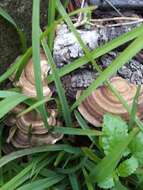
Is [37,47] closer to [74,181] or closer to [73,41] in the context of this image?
[73,41]

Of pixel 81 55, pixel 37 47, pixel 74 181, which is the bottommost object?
pixel 74 181

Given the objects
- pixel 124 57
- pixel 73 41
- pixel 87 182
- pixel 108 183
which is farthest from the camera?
pixel 73 41

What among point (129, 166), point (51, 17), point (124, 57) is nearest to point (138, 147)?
point (129, 166)

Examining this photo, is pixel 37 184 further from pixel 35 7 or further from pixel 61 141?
pixel 35 7

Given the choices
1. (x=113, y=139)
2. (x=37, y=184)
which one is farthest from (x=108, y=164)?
(x=37, y=184)

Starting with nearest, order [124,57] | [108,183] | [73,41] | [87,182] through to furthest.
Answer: [124,57]
[108,183]
[87,182]
[73,41]

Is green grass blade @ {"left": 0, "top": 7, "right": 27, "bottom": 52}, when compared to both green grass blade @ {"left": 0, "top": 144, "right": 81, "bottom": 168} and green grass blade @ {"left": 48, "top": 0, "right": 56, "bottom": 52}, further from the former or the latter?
green grass blade @ {"left": 0, "top": 144, "right": 81, "bottom": 168}

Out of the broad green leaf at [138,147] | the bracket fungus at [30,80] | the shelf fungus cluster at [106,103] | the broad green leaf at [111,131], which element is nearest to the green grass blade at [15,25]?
the bracket fungus at [30,80]
